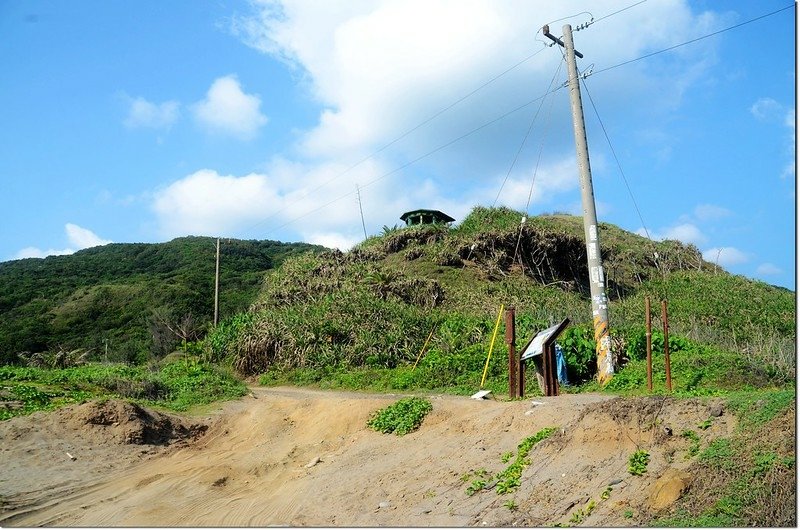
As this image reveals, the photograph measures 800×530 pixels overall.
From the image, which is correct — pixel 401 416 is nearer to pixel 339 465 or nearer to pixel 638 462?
pixel 339 465

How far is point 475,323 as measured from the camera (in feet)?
73.9

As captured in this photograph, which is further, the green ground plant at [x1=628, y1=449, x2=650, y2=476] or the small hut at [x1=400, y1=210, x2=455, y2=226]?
the small hut at [x1=400, y1=210, x2=455, y2=226]

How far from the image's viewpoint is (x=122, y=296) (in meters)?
57.1

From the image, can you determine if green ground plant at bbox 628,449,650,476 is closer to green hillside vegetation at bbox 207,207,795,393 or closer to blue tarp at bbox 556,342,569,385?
green hillside vegetation at bbox 207,207,795,393

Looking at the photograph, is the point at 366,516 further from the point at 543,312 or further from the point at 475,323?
the point at 543,312

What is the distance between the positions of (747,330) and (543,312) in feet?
27.4

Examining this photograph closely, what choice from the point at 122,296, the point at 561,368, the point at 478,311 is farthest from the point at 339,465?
the point at 122,296

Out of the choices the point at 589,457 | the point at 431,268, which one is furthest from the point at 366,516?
the point at 431,268

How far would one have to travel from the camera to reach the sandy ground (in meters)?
6.62

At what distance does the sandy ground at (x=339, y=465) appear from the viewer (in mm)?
6617

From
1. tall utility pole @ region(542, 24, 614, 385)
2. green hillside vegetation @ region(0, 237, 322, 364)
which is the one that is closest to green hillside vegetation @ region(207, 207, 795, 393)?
tall utility pole @ region(542, 24, 614, 385)

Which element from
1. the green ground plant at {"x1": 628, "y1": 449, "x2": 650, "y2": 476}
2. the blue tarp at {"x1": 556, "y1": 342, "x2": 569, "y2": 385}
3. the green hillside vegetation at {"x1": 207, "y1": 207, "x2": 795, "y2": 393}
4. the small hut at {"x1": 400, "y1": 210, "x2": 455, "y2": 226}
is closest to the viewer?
the green ground plant at {"x1": 628, "y1": 449, "x2": 650, "y2": 476}

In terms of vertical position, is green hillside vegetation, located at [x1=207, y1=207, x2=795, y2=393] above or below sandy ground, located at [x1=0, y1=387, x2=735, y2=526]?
above

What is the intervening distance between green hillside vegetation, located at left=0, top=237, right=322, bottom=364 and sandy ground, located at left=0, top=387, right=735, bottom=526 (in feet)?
66.7
